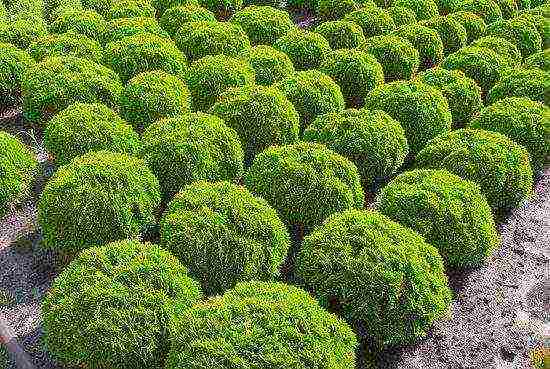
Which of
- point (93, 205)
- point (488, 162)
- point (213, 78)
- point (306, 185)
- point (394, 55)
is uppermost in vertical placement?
point (213, 78)

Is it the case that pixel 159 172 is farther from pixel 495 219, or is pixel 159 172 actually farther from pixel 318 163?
pixel 495 219

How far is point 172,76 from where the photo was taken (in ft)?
40.7

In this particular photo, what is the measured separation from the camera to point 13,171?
10672mm

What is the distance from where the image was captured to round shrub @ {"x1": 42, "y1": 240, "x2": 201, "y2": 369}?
24.2ft

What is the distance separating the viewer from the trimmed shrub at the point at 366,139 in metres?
10.8

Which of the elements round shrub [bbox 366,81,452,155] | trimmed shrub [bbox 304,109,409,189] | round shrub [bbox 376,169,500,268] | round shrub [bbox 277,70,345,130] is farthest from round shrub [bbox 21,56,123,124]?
round shrub [bbox 376,169,500,268]

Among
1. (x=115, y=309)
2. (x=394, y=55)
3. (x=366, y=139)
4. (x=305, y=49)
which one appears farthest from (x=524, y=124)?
(x=115, y=309)

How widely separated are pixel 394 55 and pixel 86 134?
7.38 meters

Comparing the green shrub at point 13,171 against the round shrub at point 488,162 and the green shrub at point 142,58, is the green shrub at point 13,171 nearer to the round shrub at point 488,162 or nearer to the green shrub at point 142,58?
the green shrub at point 142,58

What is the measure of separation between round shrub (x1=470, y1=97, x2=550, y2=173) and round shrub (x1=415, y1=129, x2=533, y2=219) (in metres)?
0.52

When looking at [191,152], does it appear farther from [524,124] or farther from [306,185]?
[524,124]

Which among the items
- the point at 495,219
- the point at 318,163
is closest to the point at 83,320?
the point at 318,163

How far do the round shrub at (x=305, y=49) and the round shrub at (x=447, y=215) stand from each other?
5386 millimetres

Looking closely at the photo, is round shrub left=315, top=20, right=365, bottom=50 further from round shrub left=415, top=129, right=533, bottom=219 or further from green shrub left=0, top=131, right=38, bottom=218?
green shrub left=0, top=131, right=38, bottom=218
